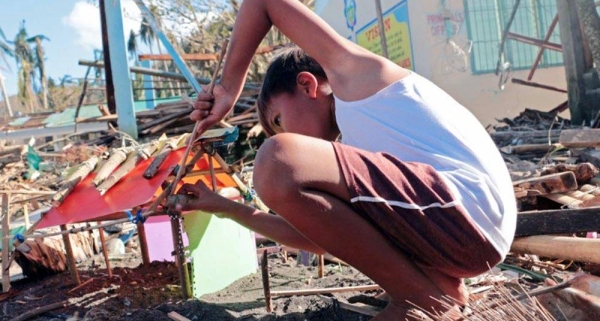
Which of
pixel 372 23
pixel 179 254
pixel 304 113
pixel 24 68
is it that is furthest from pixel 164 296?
pixel 24 68

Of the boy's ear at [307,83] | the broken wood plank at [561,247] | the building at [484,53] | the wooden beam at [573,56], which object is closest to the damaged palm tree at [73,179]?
the boy's ear at [307,83]

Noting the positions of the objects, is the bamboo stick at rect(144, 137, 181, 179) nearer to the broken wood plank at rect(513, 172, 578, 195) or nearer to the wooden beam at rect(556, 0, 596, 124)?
the broken wood plank at rect(513, 172, 578, 195)

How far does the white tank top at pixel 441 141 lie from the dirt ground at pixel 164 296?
1.03m

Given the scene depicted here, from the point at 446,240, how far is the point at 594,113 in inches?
290

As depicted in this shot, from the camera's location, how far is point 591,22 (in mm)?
7984

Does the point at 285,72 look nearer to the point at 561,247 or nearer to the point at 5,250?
the point at 561,247

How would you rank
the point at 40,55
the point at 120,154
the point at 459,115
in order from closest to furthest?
1. the point at 459,115
2. the point at 120,154
3. the point at 40,55

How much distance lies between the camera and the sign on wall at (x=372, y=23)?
479 inches

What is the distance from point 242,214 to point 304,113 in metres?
0.57

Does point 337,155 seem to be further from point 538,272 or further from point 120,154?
point 120,154

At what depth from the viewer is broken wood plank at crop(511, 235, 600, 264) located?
2.91 metres

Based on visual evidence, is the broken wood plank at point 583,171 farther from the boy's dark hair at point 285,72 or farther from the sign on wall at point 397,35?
the sign on wall at point 397,35

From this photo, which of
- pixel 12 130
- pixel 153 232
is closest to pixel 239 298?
pixel 153 232

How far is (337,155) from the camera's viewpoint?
1.97 m
